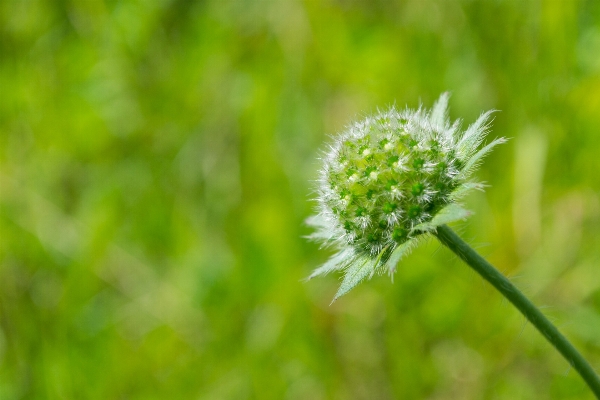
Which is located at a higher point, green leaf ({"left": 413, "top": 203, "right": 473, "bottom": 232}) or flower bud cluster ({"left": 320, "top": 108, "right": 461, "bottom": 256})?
flower bud cluster ({"left": 320, "top": 108, "right": 461, "bottom": 256})

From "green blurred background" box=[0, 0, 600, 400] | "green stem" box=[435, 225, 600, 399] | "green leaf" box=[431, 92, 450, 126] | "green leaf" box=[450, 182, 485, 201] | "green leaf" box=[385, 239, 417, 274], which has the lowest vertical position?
"green stem" box=[435, 225, 600, 399]

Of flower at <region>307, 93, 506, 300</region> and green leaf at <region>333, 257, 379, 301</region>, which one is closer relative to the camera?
green leaf at <region>333, 257, 379, 301</region>

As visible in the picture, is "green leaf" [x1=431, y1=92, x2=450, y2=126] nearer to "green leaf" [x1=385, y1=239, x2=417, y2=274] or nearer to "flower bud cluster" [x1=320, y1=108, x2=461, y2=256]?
"flower bud cluster" [x1=320, y1=108, x2=461, y2=256]

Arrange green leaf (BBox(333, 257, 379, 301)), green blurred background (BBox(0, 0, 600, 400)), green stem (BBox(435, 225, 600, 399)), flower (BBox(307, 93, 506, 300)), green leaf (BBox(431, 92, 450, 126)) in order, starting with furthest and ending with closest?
green blurred background (BBox(0, 0, 600, 400)) → green leaf (BBox(431, 92, 450, 126)) → flower (BBox(307, 93, 506, 300)) → green leaf (BBox(333, 257, 379, 301)) → green stem (BBox(435, 225, 600, 399))

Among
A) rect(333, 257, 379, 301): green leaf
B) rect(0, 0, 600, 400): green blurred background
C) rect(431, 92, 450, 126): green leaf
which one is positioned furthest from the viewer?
rect(0, 0, 600, 400): green blurred background

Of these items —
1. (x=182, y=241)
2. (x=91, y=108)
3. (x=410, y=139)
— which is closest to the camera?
(x=410, y=139)

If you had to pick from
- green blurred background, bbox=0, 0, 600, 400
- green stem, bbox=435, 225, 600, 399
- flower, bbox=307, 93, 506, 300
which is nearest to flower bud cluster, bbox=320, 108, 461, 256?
A: flower, bbox=307, 93, 506, 300

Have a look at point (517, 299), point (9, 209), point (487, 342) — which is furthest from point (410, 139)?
point (9, 209)

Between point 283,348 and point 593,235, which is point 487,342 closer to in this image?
point 593,235
